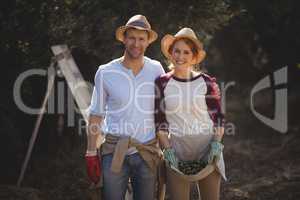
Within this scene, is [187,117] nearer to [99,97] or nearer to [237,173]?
[99,97]

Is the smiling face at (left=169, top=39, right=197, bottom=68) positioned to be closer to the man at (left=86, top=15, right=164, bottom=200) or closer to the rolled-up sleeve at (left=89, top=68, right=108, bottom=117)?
the man at (left=86, top=15, right=164, bottom=200)

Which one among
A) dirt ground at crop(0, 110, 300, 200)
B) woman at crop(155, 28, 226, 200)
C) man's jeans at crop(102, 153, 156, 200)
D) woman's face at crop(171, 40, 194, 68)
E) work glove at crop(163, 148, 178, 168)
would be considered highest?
woman's face at crop(171, 40, 194, 68)

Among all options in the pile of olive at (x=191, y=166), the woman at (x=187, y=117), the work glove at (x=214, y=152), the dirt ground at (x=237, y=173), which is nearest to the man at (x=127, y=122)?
the woman at (x=187, y=117)

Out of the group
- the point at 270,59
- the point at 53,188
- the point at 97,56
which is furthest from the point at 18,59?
the point at 270,59

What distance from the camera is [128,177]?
12.5ft

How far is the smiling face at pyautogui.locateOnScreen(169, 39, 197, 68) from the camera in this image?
3.80 meters

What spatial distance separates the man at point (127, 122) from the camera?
3703 millimetres

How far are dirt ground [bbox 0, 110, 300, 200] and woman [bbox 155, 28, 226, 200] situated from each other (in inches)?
115

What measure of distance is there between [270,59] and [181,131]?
9.16 m

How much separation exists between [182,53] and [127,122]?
662mm

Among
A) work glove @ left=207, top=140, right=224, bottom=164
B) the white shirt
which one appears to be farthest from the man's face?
work glove @ left=207, top=140, right=224, bottom=164

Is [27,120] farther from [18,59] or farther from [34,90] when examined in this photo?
[18,59]

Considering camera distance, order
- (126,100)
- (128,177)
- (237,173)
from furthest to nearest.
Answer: (237,173) → (128,177) → (126,100)

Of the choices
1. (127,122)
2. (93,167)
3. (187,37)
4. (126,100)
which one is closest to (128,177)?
(93,167)
